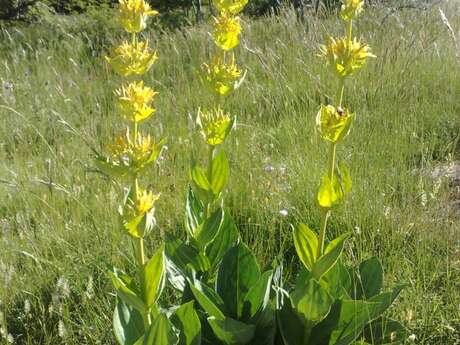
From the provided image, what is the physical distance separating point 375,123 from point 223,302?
1.75m

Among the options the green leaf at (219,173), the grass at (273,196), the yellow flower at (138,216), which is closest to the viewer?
the yellow flower at (138,216)

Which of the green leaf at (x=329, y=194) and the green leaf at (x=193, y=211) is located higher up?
the green leaf at (x=329, y=194)

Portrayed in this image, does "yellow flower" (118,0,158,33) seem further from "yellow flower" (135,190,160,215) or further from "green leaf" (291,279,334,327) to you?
"green leaf" (291,279,334,327)

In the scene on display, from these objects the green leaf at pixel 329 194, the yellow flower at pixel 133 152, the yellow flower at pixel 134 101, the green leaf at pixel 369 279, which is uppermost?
the yellow flower at pixel 134 101

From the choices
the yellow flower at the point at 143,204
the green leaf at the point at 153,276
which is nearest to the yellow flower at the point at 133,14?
the yellow flower at the point at 143,204

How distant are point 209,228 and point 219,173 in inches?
6.2

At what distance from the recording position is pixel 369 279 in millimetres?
1583

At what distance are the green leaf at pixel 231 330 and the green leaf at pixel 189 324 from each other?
A: 0.04 m

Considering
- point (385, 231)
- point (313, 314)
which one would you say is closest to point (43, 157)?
point (385, 231)

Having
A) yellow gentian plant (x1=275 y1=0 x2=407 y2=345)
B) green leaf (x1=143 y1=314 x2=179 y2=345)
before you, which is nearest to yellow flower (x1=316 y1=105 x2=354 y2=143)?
yellow gentian plant (x1=275 y1=0 x2=407 y2=345)

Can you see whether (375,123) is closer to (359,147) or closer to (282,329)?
(359,147)

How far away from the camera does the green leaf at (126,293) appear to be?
1.23 m

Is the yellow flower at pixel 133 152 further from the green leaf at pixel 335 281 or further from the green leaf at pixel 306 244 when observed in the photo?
the green leaf at pixel 335 281

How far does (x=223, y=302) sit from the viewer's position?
5.04ft
